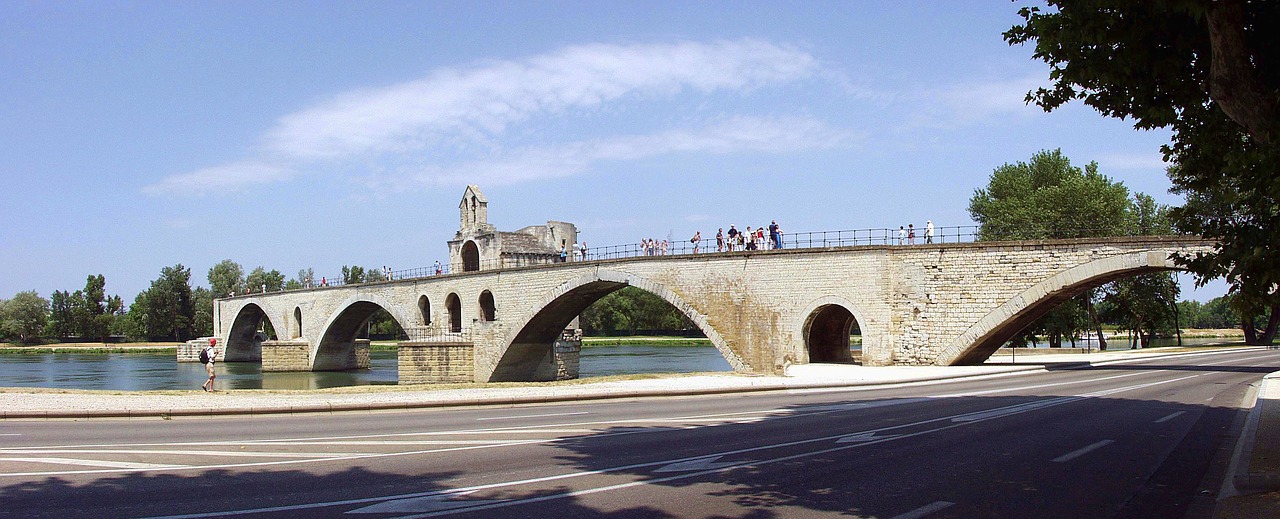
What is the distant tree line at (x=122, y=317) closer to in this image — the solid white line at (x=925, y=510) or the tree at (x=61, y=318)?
the tree at (x=61, y=318)

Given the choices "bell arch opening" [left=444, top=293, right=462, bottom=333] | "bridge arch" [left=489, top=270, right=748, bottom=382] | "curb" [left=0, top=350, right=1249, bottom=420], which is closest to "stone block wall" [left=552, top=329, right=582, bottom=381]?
"bridge arch" [left=489, top=270, right=748, bottom=382]

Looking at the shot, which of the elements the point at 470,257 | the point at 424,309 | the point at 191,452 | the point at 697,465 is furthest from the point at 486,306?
the point at 697,465

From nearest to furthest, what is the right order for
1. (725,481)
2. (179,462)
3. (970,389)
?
(725,481), (179,462), (970,389)

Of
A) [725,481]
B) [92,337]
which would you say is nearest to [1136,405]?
[725,481]

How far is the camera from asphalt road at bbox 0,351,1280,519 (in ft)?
25.1

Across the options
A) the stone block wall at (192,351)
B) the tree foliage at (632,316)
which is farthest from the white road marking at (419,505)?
the tree foliage at (632,316)

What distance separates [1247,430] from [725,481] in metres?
8.57

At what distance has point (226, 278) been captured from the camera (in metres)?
122

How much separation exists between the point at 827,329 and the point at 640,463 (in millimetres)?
27891

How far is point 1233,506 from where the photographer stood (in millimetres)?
7598

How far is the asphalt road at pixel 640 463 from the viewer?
7.65 metres

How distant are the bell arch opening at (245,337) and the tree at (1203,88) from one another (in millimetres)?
84723

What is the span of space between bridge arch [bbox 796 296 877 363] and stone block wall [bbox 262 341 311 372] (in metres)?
48.8

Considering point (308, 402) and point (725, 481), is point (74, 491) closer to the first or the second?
point (725, 481)
